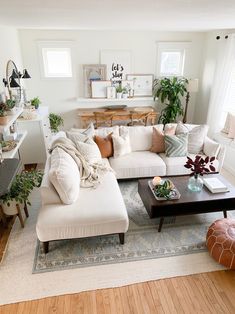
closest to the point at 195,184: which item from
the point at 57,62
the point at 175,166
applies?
the point at 175,166

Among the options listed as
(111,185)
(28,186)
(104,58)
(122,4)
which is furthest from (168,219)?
(104,58)

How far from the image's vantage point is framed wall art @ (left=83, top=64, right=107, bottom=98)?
200 inches

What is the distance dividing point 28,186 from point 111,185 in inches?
37.4

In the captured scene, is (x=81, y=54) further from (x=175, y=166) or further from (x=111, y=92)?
(x=175, y=166)

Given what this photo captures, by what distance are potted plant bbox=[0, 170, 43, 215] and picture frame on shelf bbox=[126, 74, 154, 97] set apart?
3.44m

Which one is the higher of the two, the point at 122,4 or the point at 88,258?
the point at 122,4

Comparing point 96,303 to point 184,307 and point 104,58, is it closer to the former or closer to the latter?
point 184,307

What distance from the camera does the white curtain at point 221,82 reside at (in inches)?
163

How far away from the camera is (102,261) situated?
2.33 metres

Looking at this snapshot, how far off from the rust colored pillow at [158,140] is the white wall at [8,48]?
2358 millimetres

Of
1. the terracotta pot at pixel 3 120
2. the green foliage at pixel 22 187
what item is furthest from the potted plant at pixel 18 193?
the terracotta pot at pixel 3 120

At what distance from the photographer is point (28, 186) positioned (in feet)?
8.72

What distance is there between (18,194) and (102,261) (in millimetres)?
1145

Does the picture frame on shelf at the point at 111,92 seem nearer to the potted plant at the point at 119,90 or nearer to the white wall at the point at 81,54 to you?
the potted plant at the point at 119,90
